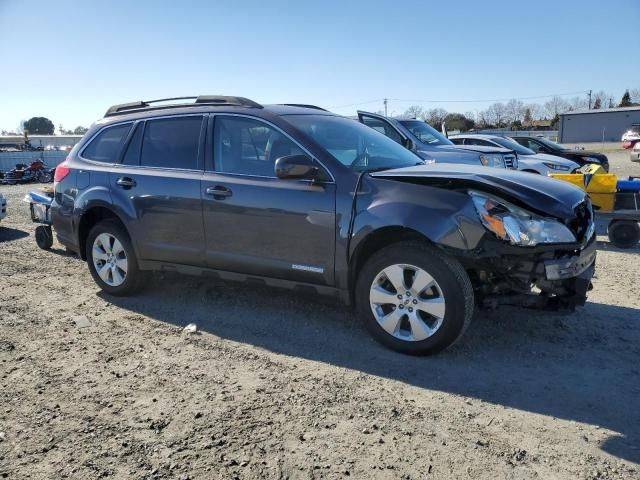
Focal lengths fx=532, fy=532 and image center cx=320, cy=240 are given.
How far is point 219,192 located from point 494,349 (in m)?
2.65

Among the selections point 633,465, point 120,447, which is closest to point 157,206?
point 120,447

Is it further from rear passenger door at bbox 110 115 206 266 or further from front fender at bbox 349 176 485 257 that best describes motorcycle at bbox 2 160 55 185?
front fender at bbox 349 176 485 257

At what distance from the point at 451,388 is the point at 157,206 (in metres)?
3.17

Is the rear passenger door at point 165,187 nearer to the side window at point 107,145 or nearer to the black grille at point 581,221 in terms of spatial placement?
the side window at point 107,145

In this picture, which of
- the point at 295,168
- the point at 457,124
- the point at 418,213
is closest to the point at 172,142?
the point at 295,168

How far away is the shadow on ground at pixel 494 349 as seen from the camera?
3359mm

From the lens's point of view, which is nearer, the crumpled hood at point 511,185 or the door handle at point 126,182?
the crumpled hood at point 511,185

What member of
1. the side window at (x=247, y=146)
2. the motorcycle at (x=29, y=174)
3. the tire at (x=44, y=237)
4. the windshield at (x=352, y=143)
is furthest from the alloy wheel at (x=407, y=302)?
the motorcycle at (x=29, y=174)

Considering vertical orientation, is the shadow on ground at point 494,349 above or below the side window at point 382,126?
below

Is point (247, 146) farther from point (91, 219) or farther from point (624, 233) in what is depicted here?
point (624, 233)

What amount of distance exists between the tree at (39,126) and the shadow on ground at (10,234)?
111681 millimetres

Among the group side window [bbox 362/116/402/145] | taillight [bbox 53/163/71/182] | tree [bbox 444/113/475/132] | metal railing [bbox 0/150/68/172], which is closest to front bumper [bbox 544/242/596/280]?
taillight [bbox 53/163/71/182]

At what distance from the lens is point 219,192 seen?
15.5ft

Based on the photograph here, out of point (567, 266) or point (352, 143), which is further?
point (352, 143)
